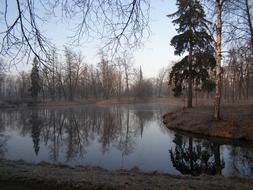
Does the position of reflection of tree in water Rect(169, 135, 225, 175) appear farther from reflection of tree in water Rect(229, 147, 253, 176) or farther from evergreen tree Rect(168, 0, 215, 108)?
evergreen tree Rect(168, 0, 215, 108)

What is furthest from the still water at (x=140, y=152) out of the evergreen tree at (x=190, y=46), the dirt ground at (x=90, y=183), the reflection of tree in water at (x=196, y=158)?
the evergreen tree at (x=190, y=46)

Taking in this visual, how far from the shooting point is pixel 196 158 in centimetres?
1218

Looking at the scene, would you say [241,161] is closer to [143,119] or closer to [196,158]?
[196,158]

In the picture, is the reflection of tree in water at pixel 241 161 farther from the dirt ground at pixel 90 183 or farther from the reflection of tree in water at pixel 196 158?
the dirt ground at pixel 90 183

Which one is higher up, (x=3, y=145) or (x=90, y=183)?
(x=90, y=183)

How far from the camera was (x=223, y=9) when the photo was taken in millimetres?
16219

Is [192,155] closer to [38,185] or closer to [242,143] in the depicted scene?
[242,143]

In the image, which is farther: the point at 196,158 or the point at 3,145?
the point at 3,145

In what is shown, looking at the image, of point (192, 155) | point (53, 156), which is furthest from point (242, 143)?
point (53, 156)

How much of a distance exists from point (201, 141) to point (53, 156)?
8.22 meters

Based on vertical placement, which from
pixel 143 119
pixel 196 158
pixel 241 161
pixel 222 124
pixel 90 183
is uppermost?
pixel 222 124

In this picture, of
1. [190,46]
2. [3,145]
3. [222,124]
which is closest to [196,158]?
[222,124]

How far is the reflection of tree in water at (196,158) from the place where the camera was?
10.3m

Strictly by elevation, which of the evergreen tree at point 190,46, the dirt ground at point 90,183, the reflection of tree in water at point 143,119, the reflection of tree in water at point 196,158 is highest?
the evergreen tree at point 190,46
